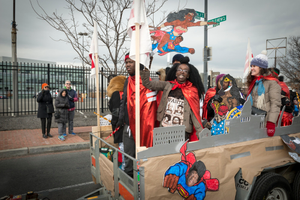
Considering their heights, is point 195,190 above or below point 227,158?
below

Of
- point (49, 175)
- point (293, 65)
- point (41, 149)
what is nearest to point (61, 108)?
point (41, 149)

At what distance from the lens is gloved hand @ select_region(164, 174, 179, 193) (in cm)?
187

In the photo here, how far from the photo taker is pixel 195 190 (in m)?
1.99

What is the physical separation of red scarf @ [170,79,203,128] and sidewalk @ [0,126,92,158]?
4936 mm

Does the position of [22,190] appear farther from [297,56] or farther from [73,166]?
[297,56]

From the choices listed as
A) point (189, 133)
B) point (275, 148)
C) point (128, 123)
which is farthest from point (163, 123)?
point (275, 148)

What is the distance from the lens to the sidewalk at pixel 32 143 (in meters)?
5.84

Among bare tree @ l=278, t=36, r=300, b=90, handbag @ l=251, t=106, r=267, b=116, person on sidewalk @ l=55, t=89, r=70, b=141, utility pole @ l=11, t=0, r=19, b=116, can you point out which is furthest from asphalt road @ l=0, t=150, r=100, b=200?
bare tree @ l=278, t=36, r=300, b=90

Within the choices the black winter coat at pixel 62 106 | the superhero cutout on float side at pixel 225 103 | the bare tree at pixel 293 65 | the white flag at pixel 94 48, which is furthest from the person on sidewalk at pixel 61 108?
the bare tree at pixel 293 65

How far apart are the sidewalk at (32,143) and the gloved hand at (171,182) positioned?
532cm

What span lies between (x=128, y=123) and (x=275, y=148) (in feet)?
6.46

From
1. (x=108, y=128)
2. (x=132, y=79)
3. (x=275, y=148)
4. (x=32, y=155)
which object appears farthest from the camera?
(x=32, y=155)

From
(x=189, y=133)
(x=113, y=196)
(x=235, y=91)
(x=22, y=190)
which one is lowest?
(x=22, y=190)

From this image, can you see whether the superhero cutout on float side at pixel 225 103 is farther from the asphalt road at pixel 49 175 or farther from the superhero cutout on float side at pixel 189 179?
the asphalt road at pixel 49 175
